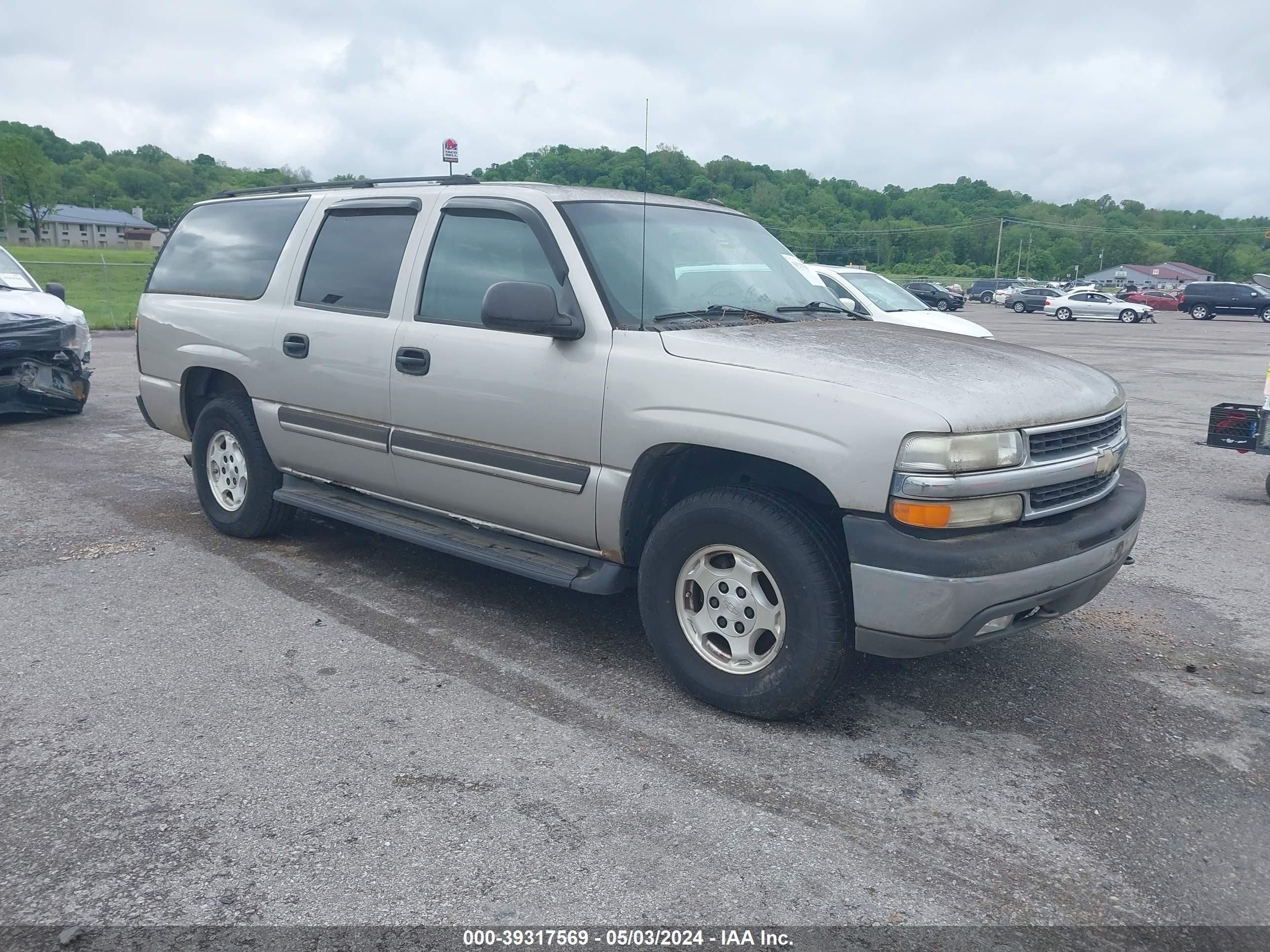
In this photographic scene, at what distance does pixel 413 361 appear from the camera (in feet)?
15.4

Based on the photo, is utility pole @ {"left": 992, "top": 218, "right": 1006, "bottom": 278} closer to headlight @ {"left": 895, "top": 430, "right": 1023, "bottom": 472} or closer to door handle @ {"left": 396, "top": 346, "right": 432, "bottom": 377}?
door handle @ {"left": 396, "top": 346, "right": 432, "bottom": 377}

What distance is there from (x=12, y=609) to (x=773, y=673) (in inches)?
146

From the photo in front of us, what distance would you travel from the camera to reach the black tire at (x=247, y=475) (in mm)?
5773

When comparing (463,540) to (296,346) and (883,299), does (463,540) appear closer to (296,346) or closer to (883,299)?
(296,346)

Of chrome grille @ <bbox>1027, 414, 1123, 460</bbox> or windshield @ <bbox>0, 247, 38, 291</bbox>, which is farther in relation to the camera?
windshield @ <bbox>0, 247, 38, 291</bbox>

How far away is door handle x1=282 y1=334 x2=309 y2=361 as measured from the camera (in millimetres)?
5238

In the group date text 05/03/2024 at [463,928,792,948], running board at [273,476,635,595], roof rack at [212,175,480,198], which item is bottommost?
date text 05/03/2024 at [463,928,792,948]

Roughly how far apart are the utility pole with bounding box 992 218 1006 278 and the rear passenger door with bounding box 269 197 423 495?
285ft

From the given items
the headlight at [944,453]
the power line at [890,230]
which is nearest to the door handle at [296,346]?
the power line at [890,230]

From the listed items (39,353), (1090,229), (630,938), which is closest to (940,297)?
(39,353)

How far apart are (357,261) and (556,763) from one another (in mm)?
2914

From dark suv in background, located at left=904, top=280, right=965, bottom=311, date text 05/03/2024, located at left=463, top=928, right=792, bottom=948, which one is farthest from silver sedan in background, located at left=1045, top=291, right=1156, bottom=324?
date text 05/03/2024, located at left=463, top=928, right=792, bottom=948

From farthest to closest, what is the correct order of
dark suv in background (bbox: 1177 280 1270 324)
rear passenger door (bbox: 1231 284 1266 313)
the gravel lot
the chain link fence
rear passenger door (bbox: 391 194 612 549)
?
dark suv in background (bbox: 1177 280 1270 324) → rear passenger door (bbox: 1231 284 1266 313) → the chain link fence → rear passenger door (bbox: 391 194 612 549) → the gravel lot

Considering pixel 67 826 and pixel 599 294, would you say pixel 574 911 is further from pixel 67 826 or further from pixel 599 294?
pixel 599 294
